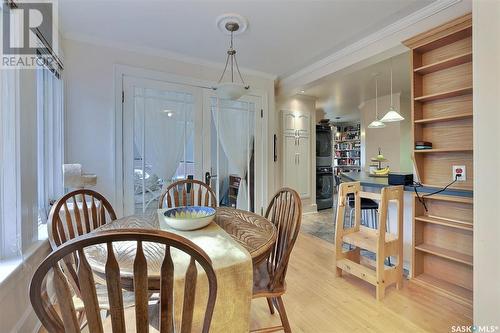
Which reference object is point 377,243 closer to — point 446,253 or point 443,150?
point 446,253

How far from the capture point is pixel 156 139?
285 cm

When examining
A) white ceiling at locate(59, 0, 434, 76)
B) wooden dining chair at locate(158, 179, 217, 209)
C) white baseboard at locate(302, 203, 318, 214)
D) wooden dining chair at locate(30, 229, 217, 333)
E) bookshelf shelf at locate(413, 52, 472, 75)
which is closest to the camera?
wooden dining chair at locate(30, 229, 217, 333)

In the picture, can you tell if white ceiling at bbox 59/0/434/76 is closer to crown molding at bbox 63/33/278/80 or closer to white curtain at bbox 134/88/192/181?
crown molding at bbox 63/33/278/80

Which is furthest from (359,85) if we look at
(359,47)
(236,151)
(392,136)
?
(236,151)

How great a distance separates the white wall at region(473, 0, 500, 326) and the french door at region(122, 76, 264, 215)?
2.54m

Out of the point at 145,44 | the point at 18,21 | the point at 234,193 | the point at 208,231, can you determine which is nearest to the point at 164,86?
the point at 145,44

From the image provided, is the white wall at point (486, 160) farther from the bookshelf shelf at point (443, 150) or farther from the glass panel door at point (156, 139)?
the glass panel door at point (156, 139)

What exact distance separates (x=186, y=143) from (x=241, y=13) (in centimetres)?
159

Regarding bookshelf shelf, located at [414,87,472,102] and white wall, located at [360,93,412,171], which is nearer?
bookshelf shelf, located at [414,87,472,102]

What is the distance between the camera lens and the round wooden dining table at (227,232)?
0.99 metres

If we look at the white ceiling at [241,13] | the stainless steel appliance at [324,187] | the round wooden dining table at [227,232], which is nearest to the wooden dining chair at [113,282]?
the round wooden dining table at [227,232]

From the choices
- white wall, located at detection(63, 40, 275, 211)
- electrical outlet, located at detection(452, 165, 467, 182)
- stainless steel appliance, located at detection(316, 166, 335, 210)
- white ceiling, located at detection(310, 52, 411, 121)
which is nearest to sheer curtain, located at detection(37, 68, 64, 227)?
white wall, located at detection(63, 40, 275, 211)

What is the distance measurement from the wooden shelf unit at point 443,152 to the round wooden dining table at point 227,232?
1642 mm

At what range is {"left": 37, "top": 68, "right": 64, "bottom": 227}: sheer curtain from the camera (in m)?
2.02
